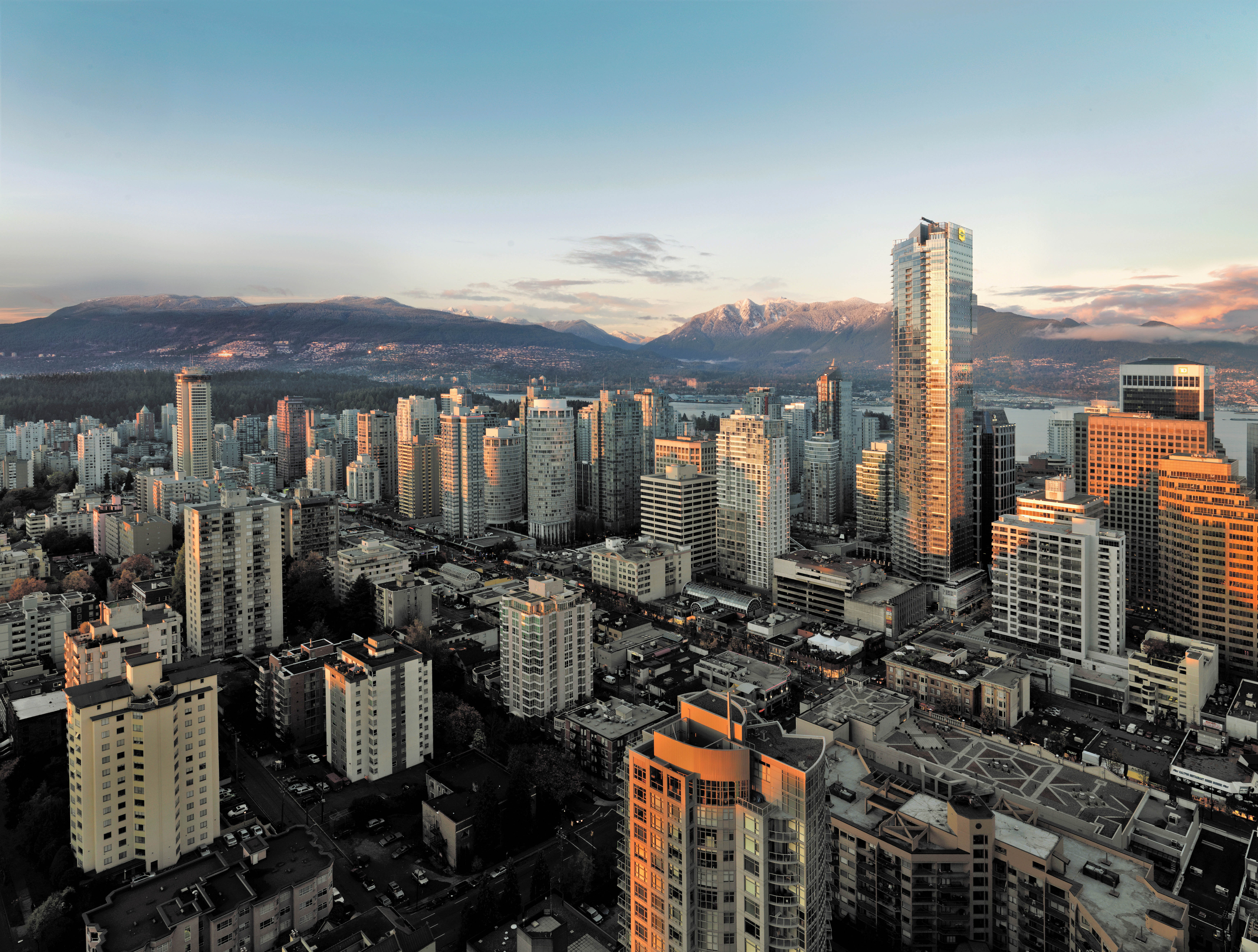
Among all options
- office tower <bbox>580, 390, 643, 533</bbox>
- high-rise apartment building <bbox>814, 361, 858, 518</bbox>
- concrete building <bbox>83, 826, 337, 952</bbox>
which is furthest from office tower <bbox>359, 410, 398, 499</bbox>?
concrete building <bbox>83, 826, 337, 952</bbox>

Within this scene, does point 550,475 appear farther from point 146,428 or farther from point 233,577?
point 146,428

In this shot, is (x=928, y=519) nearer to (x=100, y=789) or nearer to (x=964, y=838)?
(x=964, y=838)

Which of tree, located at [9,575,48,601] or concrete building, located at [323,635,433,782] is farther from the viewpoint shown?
tree, located at [9,575,48,601]

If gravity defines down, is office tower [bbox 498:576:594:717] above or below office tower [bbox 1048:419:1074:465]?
below

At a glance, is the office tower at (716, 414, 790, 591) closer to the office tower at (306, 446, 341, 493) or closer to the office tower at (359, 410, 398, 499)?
the office tower at (359, 410, 398, 499)

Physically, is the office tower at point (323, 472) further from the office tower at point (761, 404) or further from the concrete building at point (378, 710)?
the concrete building at point (378, 710)

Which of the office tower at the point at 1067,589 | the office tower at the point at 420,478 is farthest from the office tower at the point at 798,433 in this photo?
the office tower at the point at 1067,589
